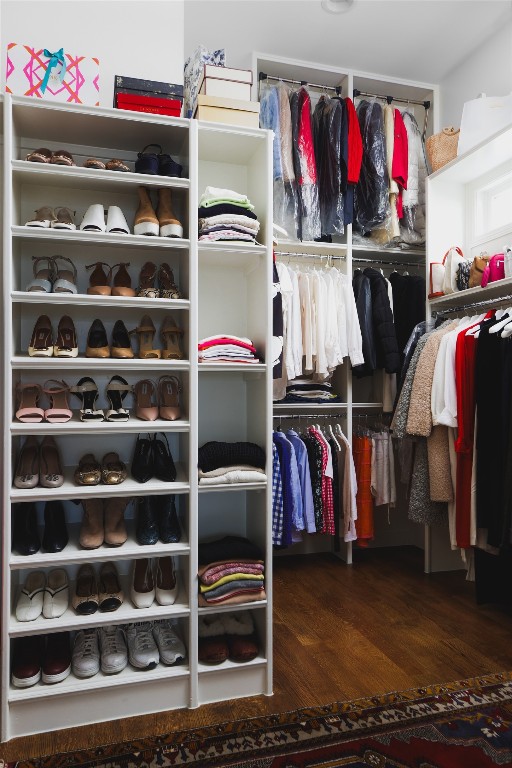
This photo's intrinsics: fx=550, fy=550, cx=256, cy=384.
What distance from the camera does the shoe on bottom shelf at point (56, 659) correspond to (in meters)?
1.79

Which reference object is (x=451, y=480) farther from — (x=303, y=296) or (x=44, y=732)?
(x=44, y=732)

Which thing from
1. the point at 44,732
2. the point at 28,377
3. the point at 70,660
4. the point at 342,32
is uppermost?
the point at 342,32

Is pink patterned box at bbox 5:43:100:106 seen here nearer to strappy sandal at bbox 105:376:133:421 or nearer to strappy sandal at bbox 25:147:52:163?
strappy sandal at bbox 25:147:52:163

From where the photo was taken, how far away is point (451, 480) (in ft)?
9.26

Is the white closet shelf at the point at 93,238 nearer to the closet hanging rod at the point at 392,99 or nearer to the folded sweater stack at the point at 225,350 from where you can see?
the folded sweater stack at the point at 225,350

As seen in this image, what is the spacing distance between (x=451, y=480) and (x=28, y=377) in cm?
207

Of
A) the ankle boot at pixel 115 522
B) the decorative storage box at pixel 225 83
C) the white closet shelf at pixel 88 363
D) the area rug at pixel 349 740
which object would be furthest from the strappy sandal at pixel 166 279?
the area rug at pixel 349 740

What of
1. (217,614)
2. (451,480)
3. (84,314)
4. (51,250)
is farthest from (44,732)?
(451,480)

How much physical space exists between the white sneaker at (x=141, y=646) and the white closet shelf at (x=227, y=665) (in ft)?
0.53

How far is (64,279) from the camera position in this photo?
1.92 meters

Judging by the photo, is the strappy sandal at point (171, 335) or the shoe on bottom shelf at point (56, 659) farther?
the strappy sandal at point (171, 335)

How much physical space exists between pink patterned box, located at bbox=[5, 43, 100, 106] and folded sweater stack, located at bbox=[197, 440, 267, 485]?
4.30 feet

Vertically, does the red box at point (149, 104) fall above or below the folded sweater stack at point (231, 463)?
above

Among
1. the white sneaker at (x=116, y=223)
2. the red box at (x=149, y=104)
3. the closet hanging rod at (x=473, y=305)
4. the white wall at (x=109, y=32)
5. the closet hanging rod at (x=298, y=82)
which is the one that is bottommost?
the closet hanging rod at (x=473, y=305)
